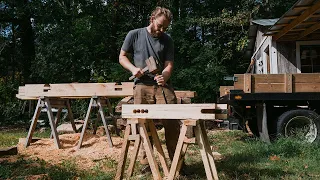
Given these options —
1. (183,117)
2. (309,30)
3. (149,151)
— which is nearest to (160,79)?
(183,117)

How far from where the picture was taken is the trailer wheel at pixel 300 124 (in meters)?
7.14

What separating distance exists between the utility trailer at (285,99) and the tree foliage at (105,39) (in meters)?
8.59

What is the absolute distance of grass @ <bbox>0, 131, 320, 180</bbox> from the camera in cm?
459

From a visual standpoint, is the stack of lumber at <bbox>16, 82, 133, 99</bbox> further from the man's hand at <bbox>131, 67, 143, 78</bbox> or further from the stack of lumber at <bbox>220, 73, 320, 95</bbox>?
the man's hand at <bbox>131, 67, 143, 78</bbox>

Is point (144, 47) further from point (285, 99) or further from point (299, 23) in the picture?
point (299, 23)

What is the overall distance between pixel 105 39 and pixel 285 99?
40.7ft

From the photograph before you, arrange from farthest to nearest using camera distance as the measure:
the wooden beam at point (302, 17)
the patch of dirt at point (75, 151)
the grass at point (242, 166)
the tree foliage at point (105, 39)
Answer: the tree foliage at point (105, 39), the wooden beam at point (302, 17), the patch of dirt at point (75, 151), the grass at point (242, 166)

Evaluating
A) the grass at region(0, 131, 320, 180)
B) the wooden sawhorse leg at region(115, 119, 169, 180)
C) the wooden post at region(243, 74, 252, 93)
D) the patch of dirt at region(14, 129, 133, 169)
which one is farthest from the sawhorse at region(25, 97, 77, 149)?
the wooden post at region(243, 74, 252, 93)

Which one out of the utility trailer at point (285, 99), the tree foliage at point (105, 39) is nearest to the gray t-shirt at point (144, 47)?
the utility trailer at point (285, 99)

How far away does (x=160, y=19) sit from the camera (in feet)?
14.0

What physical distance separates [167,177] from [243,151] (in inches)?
118

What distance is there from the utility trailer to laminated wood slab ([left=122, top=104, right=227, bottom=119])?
3.60 m

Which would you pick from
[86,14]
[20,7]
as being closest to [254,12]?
[86,14]

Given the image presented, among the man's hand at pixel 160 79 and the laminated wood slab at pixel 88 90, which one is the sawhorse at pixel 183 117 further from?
the laminated wood slab at pixel 88 90
